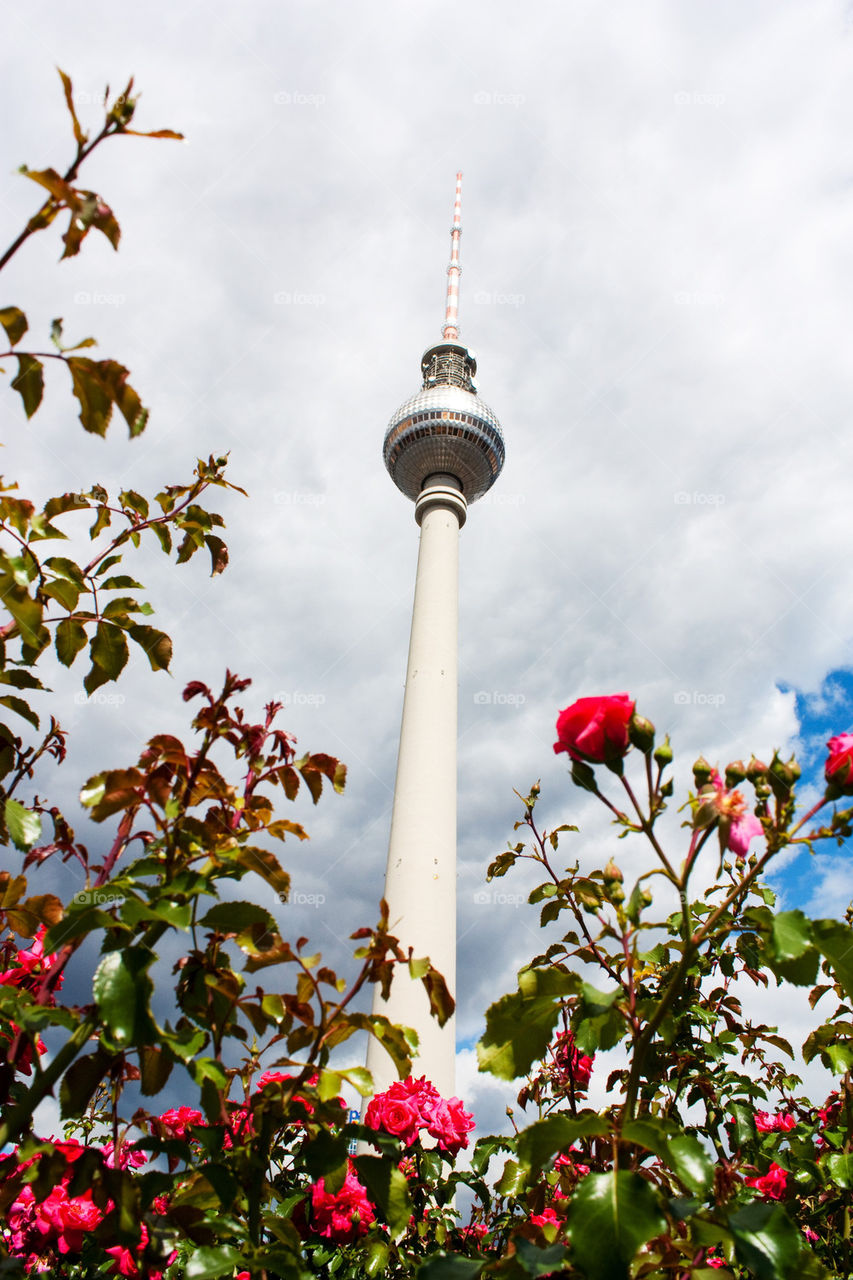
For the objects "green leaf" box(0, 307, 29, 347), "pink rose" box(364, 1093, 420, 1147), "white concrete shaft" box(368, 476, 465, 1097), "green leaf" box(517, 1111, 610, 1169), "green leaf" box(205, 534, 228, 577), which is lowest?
"green leaf" box(517, 1111, 610, 1169)

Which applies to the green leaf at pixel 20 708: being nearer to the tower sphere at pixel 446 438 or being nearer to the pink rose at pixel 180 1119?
the pink rose at pixel 180 1119

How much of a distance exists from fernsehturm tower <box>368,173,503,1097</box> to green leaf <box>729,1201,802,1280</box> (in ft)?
44.3

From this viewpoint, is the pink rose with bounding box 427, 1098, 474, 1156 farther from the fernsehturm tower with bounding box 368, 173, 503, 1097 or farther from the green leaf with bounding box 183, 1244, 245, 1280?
the fernsehturm tower with bounding box 368, 173, 503, 1097

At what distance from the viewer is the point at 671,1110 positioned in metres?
3.00

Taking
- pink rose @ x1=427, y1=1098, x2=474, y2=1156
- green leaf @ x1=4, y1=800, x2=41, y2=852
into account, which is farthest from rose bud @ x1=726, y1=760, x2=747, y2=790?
pink rose @ x1=427, y1=1098, x2=474, y2=1156

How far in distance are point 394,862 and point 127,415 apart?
24.4m

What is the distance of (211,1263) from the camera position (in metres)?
1.32

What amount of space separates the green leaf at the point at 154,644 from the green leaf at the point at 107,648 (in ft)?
0.14

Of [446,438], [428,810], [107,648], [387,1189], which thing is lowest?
[387,1189]

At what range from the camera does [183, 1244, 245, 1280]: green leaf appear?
129 cm

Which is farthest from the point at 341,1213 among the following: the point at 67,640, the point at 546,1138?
the point at 67,640

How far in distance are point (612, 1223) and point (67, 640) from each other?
1.77 metres

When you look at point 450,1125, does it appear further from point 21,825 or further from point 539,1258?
point 21,825

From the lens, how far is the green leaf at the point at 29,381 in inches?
56.1
